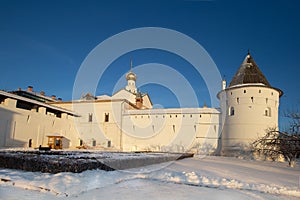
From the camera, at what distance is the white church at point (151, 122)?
69.6 ft

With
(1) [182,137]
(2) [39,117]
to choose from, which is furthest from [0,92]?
(1) [182,137]

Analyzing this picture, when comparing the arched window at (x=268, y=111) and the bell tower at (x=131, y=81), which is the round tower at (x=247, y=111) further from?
the bell tower at (x=131, y=81)

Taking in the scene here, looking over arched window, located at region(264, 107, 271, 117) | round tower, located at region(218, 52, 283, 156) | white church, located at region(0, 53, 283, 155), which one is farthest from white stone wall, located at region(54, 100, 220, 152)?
arched window, located at region(264, 107, 271, 117)

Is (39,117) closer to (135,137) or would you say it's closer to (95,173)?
(135,137)

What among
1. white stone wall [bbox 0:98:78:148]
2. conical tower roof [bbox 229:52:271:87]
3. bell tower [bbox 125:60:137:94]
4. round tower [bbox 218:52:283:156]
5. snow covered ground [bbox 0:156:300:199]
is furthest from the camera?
bell tower [bbox 125:60:137:94]

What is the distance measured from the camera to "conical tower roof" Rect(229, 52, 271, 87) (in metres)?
23.4

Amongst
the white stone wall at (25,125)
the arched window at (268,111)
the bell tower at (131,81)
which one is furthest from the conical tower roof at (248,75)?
the white stone wall at (25,125)

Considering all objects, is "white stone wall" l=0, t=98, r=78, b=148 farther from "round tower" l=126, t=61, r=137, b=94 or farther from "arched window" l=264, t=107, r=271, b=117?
"arched window" l=264, t=107, r=271, b=117

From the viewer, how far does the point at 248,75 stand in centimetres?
2373

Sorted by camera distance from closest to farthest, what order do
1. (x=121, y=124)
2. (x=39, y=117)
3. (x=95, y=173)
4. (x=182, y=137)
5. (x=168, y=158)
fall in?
(x=95, y=173), (x=168, y=158), (x=39, y=117), (x=182, y=137), (x=121, y=124)

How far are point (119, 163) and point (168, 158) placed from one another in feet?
Answer: 16.5

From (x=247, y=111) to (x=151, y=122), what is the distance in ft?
33.0

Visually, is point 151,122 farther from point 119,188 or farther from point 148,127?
point 119,188

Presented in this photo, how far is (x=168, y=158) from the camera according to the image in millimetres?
12008
